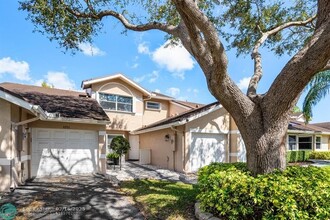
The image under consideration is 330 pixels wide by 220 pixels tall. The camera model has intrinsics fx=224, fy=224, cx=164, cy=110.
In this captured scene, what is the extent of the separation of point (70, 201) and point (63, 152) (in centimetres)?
501

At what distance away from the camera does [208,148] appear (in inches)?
582

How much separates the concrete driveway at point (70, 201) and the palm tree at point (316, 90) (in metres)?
12.5

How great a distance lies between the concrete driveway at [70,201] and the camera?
6.27 meters

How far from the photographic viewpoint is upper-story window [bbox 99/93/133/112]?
19.3m

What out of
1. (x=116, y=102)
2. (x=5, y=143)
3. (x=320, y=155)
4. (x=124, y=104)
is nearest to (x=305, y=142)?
(x=320, y=155)

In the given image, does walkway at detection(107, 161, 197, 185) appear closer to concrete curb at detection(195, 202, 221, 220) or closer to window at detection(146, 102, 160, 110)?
concrete curb at detection(195, 202, 221, 220)

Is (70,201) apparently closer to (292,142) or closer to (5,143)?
(5,143)

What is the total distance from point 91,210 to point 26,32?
8783 mm

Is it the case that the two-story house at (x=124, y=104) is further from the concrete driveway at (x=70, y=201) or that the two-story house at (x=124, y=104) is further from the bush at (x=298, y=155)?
the bush at (x=298, y=155)

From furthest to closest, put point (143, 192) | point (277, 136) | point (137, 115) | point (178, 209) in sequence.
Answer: point (137, 115) < point (143, 192) < point (178, 209) < point (277, 136)

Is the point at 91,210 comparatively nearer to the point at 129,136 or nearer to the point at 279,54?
the point at 279,54

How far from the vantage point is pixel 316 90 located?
46.5 ft

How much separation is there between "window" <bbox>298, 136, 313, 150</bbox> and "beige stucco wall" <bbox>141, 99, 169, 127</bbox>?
14.7m

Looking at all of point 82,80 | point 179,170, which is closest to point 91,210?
point 179,170
